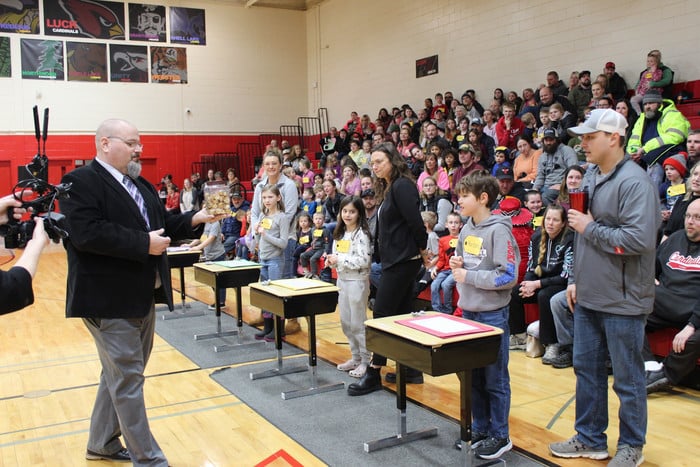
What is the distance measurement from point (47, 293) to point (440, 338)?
784 cm

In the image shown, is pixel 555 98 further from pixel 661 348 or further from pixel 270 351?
pixel 270 351

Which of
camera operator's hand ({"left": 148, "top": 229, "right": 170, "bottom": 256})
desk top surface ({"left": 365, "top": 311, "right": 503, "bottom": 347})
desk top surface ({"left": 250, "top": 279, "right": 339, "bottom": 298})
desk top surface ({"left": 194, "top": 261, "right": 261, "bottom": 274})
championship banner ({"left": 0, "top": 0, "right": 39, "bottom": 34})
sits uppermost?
championship banner ({"left": 0, "top": 0, "right": 39, "bottom": 34})

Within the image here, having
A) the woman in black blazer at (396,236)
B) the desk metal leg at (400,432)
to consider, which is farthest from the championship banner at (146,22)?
the desk metal leg at (400,432)

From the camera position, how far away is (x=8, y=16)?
14.9 meters

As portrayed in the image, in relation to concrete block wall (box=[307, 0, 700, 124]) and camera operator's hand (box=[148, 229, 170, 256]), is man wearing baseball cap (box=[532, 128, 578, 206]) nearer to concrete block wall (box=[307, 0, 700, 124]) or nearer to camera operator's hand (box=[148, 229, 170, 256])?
concrete block wall (box=[307, 0, 700, 124])

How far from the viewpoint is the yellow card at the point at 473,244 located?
10.7ft

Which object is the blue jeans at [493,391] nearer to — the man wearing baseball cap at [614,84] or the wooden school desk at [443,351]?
the wooden school desk at [443,351]

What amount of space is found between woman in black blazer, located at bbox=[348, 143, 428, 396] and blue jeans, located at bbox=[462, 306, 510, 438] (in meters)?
0.84

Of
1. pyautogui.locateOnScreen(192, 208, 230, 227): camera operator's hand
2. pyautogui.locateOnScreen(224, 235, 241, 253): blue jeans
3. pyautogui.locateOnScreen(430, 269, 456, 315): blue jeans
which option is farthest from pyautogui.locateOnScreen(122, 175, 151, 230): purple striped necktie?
pyautogui.locateOnScreen(224, 235, 241, 253): blue jeans

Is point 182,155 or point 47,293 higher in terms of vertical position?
point 182,155

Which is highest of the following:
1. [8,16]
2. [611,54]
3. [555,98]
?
[8,16]

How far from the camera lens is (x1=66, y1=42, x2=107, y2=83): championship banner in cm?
1564

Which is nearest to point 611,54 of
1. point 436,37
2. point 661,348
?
point 436,37

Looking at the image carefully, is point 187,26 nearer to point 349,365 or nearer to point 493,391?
point 349,365
